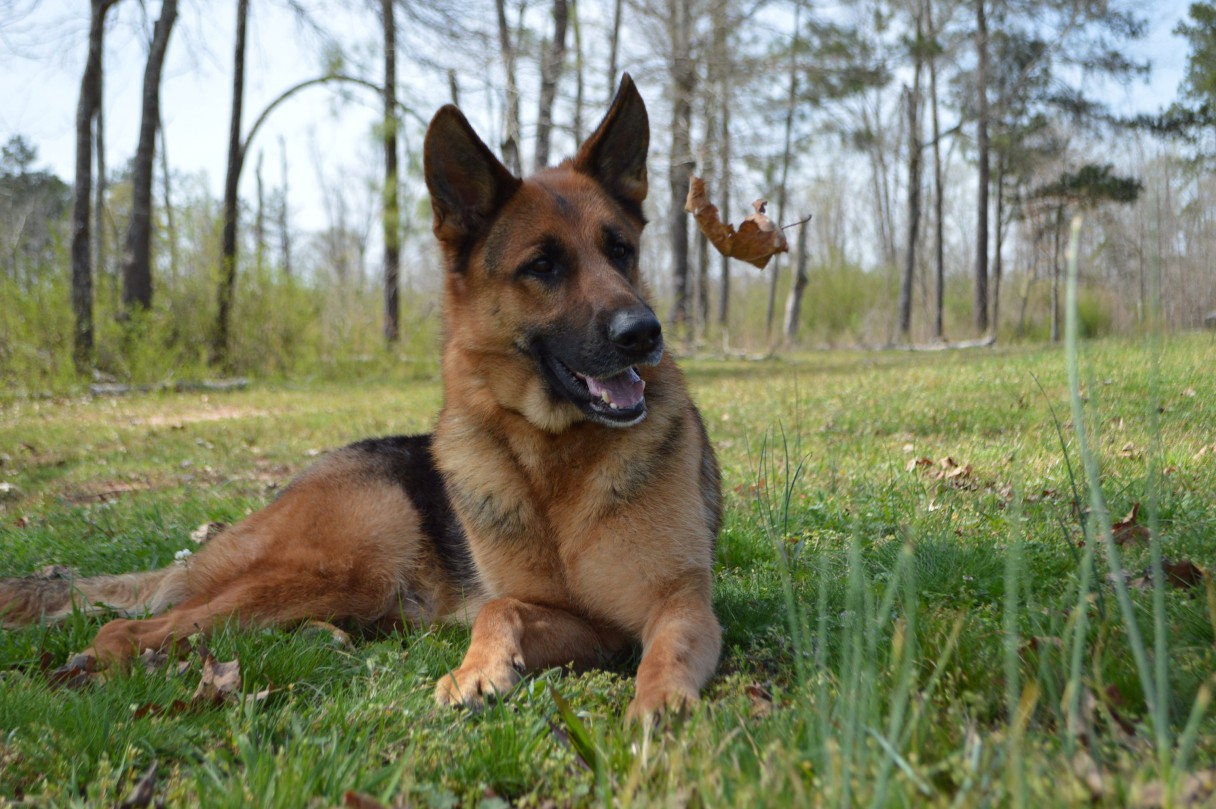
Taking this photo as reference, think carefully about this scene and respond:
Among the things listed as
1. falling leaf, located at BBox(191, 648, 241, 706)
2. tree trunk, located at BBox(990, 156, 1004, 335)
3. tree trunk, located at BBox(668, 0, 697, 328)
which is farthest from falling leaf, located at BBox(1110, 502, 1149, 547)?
tree trunk, located at BBox(990, 156, 1004, 335)

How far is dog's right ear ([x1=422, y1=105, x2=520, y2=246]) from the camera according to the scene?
3344 mm

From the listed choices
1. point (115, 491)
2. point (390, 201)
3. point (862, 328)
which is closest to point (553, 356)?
point (115, 491)

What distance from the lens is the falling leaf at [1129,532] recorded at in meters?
3.26

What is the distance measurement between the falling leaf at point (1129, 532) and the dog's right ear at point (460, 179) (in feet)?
Answer: 9.42

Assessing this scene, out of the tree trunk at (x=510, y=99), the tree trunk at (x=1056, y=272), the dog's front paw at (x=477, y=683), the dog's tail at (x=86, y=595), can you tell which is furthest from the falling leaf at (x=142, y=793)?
the tree trunk at (x=1056, y=272)

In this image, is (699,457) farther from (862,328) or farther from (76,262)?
(862,328)

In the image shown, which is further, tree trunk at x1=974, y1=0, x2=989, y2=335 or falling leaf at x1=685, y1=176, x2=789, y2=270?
tree trunk at x1=974, y1=0, x2=989, y2=335

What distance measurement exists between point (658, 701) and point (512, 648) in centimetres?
63

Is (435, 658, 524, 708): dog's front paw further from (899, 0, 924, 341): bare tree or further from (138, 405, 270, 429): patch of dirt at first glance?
(899, 0, 924, 341): bare tree

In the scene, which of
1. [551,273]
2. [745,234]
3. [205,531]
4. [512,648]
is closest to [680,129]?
[205,531]

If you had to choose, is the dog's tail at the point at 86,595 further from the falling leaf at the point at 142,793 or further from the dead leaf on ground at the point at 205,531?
the falling leaf at the point at 142,793

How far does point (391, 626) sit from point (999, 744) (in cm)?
267

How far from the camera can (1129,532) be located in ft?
10.9

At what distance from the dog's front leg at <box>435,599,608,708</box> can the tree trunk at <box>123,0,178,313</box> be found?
16.0m
